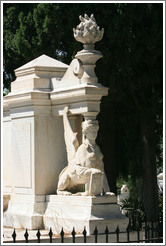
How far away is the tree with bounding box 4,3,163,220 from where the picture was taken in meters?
16.7

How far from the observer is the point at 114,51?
16.8 metres

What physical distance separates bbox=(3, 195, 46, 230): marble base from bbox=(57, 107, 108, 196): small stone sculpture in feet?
1.79

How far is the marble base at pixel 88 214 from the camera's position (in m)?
9.38

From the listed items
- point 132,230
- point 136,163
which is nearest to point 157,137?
point 136,163

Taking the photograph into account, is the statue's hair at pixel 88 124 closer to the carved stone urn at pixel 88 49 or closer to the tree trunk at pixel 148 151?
the carved stone urn at pixel 88 49

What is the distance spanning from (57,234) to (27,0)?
9377 millimetres

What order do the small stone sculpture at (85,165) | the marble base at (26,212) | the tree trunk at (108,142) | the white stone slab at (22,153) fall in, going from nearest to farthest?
1. the small stone sculpture at (85,165)
2. the marble base at (26,212)
3. the white stone slab at (22,153)
4. the tree trunk at (108,142)

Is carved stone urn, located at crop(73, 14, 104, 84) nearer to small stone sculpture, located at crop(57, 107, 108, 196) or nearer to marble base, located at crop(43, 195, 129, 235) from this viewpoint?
small stone sculpture, located at crop(57, 107, 108, 196)

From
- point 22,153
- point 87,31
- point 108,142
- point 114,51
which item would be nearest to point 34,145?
point 22,153

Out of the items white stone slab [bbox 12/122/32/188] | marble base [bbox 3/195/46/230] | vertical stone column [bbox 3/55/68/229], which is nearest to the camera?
marble base [bbox 3/195/46/230]

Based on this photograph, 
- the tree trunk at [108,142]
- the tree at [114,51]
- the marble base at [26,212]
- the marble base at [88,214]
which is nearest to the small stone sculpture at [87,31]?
the marble base at [88,214]

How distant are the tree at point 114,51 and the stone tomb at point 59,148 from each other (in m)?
5.65

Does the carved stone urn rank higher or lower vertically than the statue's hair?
higher

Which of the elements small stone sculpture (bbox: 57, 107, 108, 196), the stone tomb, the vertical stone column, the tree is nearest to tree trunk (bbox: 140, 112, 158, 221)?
the tree
